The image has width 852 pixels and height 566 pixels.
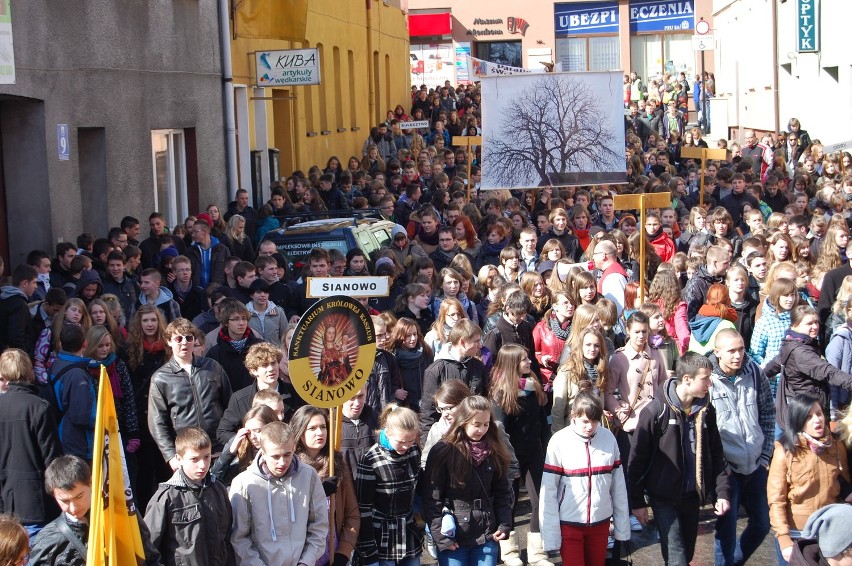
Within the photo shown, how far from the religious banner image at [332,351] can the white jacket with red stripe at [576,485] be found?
1.24 meters

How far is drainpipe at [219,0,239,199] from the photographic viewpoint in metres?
20.1

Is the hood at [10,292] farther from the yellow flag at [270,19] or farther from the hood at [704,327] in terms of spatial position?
the yellow flag at [270,19]

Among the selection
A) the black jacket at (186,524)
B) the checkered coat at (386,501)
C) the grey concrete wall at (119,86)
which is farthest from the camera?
the grey concrete wall at (119,86)

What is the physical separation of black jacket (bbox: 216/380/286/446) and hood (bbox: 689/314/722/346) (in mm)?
3851

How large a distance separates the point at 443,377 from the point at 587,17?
5132 centimetres

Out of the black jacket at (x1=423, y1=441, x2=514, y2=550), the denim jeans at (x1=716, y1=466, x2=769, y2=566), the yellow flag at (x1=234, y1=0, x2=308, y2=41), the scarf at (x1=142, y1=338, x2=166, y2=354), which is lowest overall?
the denim jeans at (x1=716, y1=466, x2=769, y2=566)

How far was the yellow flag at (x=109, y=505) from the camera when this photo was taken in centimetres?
600

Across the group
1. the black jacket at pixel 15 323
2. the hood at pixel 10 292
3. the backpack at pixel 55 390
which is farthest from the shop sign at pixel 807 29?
the backpack at pixel 55 390

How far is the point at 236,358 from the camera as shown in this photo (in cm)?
1001

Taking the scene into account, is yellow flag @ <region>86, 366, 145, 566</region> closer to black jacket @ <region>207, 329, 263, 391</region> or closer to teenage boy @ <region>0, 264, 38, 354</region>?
black jacket @ <region>207, 329, 263, 391</region>

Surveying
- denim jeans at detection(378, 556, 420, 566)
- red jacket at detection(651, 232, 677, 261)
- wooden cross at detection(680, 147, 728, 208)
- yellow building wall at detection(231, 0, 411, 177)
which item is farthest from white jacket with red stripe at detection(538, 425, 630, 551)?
yellow building wall at detection(231, 0, 411, 177)

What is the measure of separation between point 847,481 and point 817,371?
2.04 meters

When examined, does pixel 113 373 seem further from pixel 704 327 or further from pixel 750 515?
pixel 704 327

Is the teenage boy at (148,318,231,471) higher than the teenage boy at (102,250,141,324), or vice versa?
the teenage boy at (102,250,141,324)
